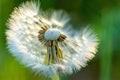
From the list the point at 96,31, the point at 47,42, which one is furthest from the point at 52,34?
the point at 96,31

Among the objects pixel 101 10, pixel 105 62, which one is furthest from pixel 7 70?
pixel 101 10

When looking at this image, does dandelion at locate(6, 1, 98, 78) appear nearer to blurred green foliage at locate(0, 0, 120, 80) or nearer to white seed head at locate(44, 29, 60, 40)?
white seed head at locate(44, 29, 60, 40)

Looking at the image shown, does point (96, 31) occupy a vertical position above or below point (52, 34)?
above

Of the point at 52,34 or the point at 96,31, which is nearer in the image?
the point at 52,34

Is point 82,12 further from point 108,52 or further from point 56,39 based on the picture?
point 56,39

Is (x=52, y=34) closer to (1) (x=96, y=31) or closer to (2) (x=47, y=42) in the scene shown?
(2) (x=47, y=42)

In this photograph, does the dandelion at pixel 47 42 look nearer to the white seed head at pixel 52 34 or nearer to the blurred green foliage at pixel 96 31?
the white seed head at pixel 52 34
